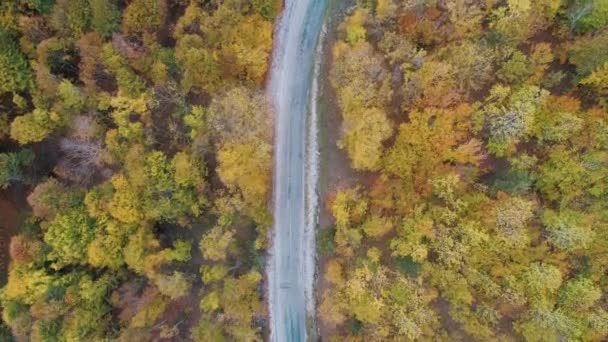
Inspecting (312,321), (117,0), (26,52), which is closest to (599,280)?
(312,321)

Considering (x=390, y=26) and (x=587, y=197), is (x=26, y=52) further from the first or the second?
(x=587, y=197)

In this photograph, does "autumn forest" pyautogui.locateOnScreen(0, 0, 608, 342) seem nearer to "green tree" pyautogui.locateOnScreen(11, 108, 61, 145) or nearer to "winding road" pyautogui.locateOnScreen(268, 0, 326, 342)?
"green tree" pyautogui.locateOnScreen(11, 108, 61, 145)

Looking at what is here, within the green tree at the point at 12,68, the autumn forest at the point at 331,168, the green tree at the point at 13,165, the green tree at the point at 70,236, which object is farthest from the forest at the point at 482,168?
the green tree at the point at 13,165

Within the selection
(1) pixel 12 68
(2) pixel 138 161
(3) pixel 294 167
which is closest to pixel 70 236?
(2) pixel 138 161

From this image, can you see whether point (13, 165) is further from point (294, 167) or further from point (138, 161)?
point (294, 167)

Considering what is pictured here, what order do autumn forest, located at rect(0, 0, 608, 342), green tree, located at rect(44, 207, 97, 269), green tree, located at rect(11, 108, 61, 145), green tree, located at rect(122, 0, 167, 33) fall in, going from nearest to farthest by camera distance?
autumn forest, located at rect(0, 0, 608, 342), green tree, located at rect(44, 207, 97, 269), green tree, located at rect(122, 0, 167, 33), green tree, located at rect(11, 108, 61, 145)

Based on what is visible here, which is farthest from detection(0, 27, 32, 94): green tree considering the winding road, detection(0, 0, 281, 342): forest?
the winding road

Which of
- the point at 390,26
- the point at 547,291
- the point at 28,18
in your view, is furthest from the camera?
the point at 28,18
